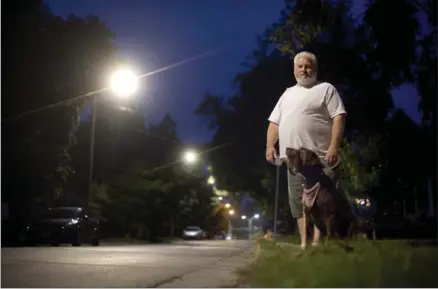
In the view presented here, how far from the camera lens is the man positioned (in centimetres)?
497

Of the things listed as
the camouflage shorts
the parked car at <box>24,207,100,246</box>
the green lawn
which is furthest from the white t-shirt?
the parked car at <box>24,207,100,246</box>

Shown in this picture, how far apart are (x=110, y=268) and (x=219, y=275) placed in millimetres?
1572

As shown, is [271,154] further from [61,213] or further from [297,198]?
[61,213]

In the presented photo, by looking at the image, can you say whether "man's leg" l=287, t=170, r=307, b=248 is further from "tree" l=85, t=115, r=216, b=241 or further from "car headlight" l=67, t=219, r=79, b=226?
"tree" l=85, t=115, r=216, b=241

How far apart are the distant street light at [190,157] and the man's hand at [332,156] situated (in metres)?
33.8

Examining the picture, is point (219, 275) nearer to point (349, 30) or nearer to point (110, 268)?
point (110, 268)

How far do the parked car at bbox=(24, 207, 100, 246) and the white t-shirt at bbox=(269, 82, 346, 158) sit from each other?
584 inches

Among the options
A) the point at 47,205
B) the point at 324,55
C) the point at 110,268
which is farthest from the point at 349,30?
the point at 47,205

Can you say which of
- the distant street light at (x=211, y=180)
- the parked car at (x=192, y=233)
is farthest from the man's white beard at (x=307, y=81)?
Answer: the parked car at (x=192, y=233)

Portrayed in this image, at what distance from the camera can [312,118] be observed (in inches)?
199

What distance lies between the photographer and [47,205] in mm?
26062

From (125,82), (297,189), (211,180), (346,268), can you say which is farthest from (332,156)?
(211,180)

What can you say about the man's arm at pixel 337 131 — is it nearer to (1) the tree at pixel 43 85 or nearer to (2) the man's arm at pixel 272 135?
(2) the man's arm at pixel 272 135

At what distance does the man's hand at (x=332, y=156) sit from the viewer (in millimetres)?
4840
